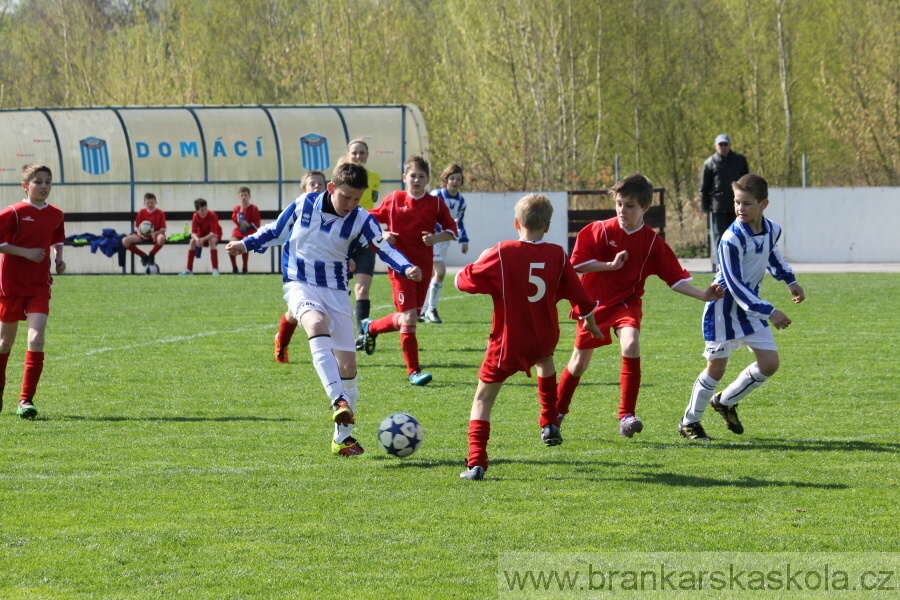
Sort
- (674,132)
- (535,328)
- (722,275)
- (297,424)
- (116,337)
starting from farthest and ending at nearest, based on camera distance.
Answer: (674,132), (116,337), (297,424), (722,275), (535,328)

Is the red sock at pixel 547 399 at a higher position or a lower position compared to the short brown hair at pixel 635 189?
lower

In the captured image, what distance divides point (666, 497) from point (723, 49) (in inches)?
1312

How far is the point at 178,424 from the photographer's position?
25.5ft

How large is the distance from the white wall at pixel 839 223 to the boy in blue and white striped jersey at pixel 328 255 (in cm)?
1918

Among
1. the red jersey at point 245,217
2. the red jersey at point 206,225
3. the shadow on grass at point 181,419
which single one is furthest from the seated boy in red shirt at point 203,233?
the shadow on grass at point 181,419

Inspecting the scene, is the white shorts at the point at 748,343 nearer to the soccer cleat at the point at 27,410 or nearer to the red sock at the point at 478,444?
the red sock at the point at 478,444

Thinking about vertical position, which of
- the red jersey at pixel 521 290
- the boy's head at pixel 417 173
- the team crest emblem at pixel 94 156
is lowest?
the red jersey at pixel 521 290

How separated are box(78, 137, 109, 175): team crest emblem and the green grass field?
14586 millimetres

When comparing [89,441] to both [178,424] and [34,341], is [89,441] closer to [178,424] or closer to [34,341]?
[178,424]

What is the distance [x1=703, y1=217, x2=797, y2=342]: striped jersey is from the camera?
691cm

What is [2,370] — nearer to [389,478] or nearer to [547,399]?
[389,478]

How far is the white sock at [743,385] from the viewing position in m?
7.23

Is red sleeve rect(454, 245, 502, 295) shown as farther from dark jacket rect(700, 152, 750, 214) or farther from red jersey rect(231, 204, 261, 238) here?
red jersey rect(231, 204, 261, 238)

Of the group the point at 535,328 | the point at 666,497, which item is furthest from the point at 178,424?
the point at 666,497
